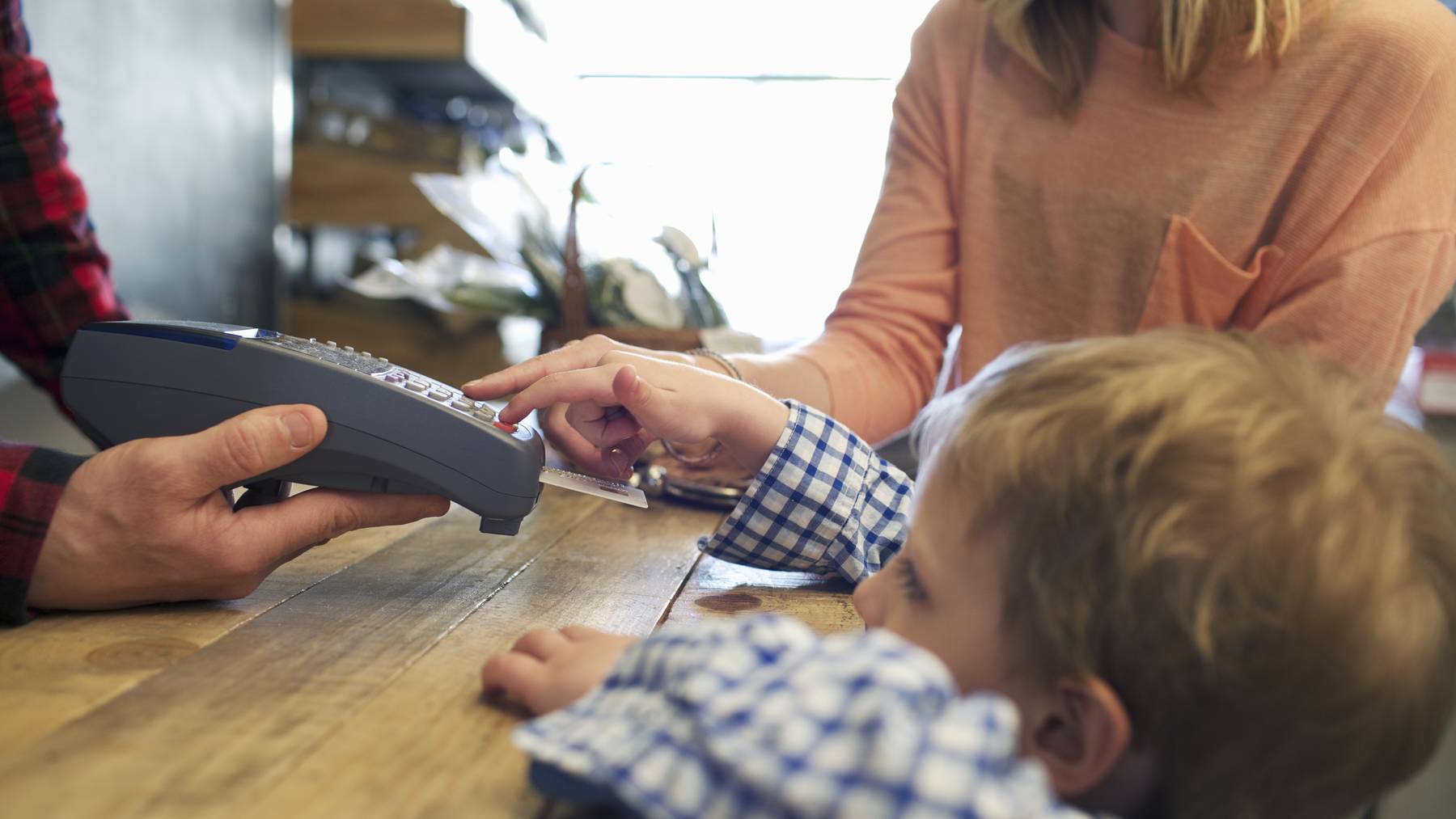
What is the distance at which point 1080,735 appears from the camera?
0.44m

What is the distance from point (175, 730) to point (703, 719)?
22 centimetres

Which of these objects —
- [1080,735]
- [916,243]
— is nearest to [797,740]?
[1080,735]

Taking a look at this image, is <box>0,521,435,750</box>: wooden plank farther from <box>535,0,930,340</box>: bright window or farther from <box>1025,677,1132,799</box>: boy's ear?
<box>535,0,930,340</box>: bright window

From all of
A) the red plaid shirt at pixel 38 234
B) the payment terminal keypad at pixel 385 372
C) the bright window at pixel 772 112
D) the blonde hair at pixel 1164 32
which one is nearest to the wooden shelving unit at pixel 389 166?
the bright window at pixel 772 112

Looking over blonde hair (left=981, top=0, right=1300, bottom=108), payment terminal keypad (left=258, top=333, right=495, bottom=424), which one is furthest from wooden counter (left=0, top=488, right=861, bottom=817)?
blonde hair (left=981, top=0, right=1300, bottom=108)

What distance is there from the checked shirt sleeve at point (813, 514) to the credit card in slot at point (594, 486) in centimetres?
7

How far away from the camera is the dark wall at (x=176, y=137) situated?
1.48 m

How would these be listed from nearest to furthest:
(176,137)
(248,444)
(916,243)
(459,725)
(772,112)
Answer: (459,725)
(248,444)
(916,243)
(176,137)
(772,112)

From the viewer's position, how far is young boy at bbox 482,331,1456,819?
380mm

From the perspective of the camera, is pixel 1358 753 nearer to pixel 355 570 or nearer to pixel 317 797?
pixel 317 797

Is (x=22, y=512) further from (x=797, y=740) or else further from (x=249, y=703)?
(x=797, y=740)

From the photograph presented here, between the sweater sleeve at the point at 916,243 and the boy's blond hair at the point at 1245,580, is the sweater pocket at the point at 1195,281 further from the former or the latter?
the boy's blond hair at the point at 1245,580

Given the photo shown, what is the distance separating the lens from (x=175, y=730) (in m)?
0.45

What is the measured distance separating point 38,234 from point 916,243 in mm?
797
